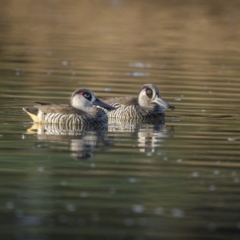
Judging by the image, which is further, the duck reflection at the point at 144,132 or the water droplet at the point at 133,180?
the duck reflection at the point at 144,132

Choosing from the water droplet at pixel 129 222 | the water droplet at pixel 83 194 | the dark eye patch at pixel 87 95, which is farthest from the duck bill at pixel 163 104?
the water droplet at pixel 129 222

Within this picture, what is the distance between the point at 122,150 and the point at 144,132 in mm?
1978

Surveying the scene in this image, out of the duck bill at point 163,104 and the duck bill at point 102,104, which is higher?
the duck bill at point 163,104

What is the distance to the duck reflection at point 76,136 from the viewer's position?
11180mm

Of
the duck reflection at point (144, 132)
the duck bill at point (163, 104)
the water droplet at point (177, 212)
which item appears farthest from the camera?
the duck bill at point (163, 104)

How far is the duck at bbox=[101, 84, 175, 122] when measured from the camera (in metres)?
14.6

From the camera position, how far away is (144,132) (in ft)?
43.5

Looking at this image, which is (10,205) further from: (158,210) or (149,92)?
(149,92)

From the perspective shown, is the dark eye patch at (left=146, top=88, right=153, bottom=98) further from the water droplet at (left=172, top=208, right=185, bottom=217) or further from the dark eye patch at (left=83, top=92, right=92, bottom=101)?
the water droplet at (left=172, top=208, right=185, bottom=217)

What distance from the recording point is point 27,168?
9.98m

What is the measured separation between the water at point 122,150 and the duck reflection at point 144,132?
2 centimetres

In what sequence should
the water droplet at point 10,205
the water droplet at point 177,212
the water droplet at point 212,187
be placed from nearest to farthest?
the water droplet at point 177,212 < the water droplet at point 10,205 < the water droplet at point 212,187

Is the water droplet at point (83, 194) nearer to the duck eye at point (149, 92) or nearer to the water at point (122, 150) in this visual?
the water at point (122, 150)

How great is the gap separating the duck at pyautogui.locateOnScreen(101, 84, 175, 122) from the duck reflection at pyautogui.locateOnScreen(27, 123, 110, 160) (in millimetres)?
1080
